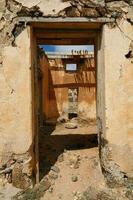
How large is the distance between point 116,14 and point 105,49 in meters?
0.58

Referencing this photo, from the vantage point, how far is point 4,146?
5.51 metres

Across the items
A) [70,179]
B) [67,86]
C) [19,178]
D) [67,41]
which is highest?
[67,41]

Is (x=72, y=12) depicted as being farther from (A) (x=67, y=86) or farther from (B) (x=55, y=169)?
(A) (x=67, y=86)

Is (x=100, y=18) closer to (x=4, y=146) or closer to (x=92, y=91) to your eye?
(x=4, y=146)

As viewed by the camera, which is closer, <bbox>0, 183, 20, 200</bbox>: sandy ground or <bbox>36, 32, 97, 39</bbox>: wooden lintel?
<bbox>0, 183, 20, 200</bbox>: sandy ground

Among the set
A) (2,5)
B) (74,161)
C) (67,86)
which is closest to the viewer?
(2,5)

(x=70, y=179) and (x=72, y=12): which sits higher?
(x=72, y=12)

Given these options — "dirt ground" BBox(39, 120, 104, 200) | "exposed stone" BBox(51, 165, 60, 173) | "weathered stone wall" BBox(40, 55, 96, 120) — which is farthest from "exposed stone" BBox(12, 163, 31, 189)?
"weathered stone wall" BBox(40, 55, 96, 120)

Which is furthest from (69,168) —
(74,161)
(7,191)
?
(7,191)

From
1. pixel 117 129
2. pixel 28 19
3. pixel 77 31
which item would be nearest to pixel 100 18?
pixel 77 31

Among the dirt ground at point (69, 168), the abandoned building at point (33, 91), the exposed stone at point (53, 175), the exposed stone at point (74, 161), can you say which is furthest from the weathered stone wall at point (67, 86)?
the abandoned building at point (33, 91)

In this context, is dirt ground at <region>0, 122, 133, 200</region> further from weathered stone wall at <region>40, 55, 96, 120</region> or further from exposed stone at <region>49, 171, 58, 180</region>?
weathered stone wall at <region>40, 55, 96, 120</region>

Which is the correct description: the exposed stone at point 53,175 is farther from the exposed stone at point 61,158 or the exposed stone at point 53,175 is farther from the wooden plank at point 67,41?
the wooden plank at point 67,41

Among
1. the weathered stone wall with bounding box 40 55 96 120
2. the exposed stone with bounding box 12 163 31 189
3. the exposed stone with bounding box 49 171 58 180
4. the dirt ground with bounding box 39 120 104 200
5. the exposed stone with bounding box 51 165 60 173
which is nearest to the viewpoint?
the exposed stone with bounding box 12 163 31 189
